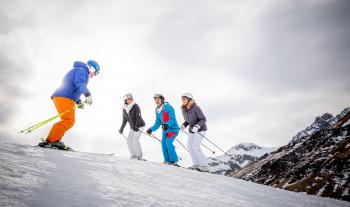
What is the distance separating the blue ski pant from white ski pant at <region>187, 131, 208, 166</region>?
24.9 inches

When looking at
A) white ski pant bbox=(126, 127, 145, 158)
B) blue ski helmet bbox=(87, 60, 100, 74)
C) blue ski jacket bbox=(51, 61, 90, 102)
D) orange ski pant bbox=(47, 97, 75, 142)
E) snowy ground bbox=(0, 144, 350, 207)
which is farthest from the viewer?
white ski pant bbox=(126, 127, 145, 158)

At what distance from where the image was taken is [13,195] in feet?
8.80

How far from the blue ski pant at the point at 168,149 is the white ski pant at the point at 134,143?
1.09 meters

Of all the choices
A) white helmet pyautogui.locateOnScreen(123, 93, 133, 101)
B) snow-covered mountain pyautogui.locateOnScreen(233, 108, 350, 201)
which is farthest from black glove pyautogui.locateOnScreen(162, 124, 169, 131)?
snow-covered mountain pyautogui.locateOnScreen(233, 108, 350, 201)

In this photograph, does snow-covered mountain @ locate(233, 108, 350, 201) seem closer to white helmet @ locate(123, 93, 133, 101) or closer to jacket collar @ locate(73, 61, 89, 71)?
white helmet @ locate(123, 93, 133, 101)

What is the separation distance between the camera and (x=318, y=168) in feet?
279

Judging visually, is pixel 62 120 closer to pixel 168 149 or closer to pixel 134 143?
pixel 134 143

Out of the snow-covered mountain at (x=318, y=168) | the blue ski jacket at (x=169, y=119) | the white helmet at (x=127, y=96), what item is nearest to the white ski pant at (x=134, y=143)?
the blue ski jacket at (x=169, y=119)

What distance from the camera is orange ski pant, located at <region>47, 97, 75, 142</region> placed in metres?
7.85

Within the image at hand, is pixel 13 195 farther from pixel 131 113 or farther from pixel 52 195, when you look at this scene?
Answer: pixel 131 113

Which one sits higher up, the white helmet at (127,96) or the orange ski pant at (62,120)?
the white helmet at (127,96)

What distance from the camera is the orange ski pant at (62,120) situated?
7852mm

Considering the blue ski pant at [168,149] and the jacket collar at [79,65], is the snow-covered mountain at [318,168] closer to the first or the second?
the blue ski pant at [168,149]

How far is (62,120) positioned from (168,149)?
425 cm
